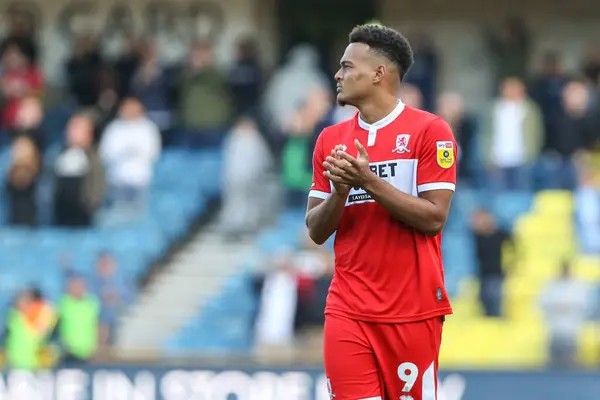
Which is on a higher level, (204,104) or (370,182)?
(204,104)

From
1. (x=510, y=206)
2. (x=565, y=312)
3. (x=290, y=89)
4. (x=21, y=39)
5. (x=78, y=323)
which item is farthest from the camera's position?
(x=21, y=39)

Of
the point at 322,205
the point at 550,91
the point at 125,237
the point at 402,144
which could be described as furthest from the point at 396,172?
the point at 550,91

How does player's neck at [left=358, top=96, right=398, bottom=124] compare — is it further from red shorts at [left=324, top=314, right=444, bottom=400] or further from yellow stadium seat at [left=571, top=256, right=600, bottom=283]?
yellow stadium seat at [left=571, top=256, right=600, bottom=283]

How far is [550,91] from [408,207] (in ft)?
32.5

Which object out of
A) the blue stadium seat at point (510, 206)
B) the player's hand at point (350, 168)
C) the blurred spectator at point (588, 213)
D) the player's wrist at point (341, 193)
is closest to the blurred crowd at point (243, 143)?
the blurred spectator at point (588, 213)

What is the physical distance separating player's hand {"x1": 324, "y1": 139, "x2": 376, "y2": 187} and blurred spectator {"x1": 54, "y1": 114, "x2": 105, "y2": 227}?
9.56m

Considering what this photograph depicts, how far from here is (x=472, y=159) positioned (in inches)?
579

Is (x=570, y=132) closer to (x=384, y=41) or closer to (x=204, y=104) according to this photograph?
(x=204, y=104)

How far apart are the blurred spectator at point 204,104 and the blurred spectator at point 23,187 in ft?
6.57

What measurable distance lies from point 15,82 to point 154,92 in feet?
6.85

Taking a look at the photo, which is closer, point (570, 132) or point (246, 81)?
point (570, 132)

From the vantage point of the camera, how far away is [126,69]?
17.0 metres

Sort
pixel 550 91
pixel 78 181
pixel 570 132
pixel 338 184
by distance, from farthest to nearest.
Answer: pixel 550 91 < pixel 78 181 < pixel 570 132 < pixel 338 184

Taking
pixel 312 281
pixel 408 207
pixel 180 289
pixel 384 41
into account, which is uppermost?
pixel 384 41
